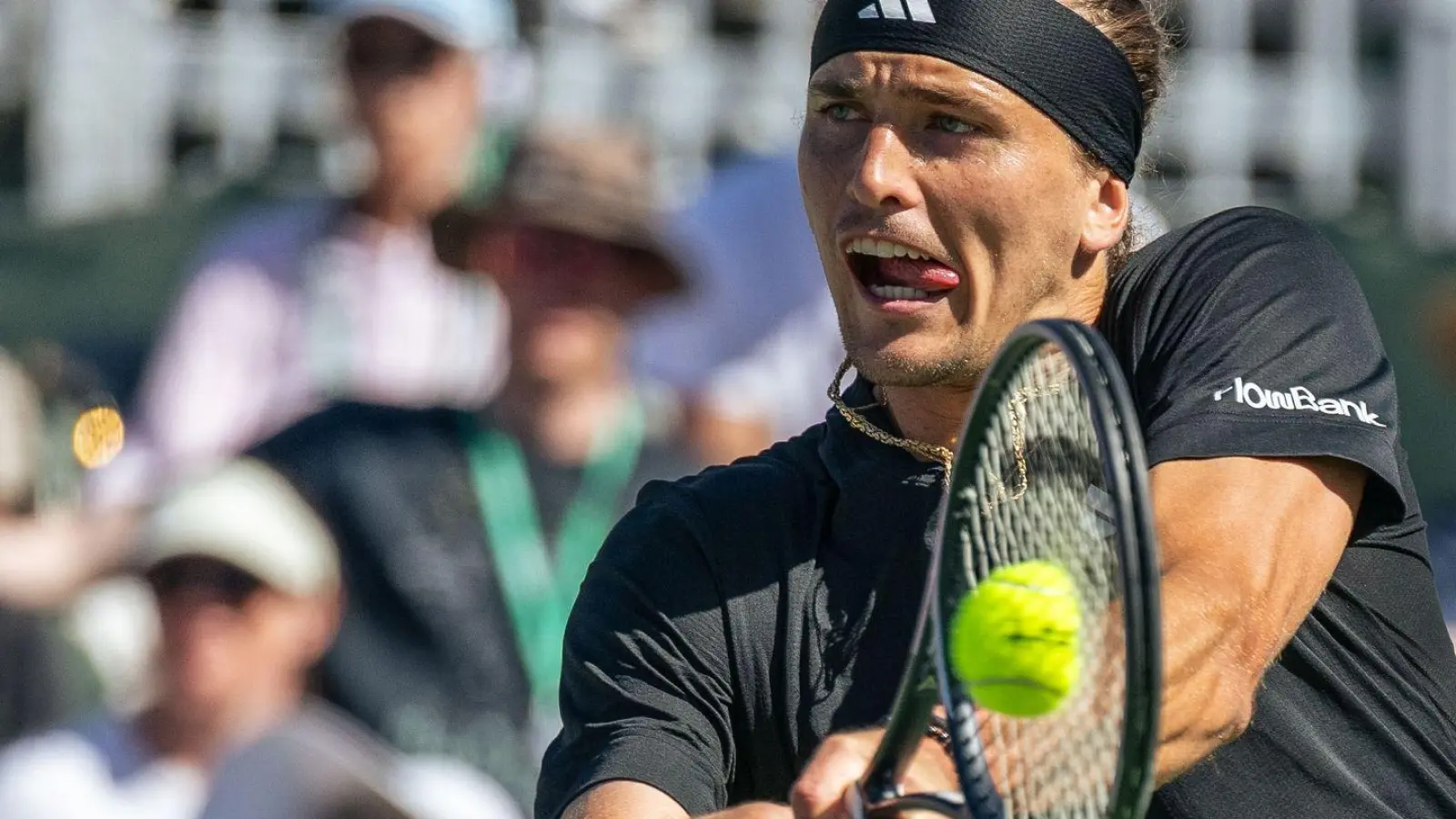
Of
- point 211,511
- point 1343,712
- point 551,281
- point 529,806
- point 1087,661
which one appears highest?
point 1087,661

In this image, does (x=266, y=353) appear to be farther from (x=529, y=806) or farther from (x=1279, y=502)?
(x=1279, y=502)

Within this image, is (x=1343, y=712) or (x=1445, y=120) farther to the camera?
(x=1445, y=120)

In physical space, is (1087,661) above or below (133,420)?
above

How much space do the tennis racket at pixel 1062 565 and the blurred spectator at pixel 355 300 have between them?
11.6ft

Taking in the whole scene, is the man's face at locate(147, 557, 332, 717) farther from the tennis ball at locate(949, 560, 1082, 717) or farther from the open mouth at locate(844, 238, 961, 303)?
the tennis ball at locate(949, 560, 1082, 717)

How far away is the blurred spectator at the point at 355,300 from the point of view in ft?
19.7

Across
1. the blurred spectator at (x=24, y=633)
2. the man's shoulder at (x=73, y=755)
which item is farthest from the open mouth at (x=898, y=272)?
the blurred spectator at (x=24, y=633)

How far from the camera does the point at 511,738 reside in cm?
548

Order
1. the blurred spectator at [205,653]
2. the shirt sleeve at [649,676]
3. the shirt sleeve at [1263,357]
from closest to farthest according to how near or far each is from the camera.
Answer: the shirt sleeve at [1263,357], the shirt sleeve at [649,676], the blurred spectator at [205,653]

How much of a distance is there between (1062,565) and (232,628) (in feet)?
12.1

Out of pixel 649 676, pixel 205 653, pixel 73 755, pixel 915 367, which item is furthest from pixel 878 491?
pixel 73 755

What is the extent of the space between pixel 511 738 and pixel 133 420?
4.81 ft

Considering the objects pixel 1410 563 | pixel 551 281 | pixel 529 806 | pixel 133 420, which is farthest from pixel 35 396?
pixel 1410 563

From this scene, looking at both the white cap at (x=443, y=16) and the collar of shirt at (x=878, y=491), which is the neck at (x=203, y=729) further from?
the collar of shirt at (x=878, y=491)
